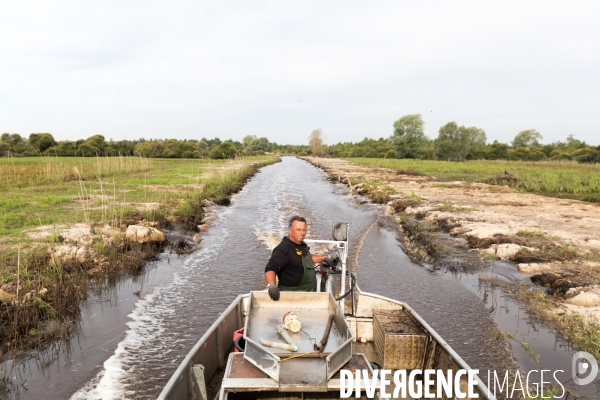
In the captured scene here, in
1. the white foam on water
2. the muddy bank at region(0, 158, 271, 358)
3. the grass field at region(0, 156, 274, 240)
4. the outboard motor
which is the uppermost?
the outboard motor

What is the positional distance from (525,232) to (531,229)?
3.46 ft

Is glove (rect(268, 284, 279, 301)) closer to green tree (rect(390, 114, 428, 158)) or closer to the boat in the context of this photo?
the boat

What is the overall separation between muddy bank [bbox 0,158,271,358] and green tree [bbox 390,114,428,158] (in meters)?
74.8

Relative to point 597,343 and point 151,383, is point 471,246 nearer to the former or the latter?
point 597,343

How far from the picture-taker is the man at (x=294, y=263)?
605cm

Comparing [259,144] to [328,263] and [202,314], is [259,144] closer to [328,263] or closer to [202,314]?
[202,314]

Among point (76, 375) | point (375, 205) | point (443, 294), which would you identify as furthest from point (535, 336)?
point (375, 205)

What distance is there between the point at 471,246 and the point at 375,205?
1043 centimetres

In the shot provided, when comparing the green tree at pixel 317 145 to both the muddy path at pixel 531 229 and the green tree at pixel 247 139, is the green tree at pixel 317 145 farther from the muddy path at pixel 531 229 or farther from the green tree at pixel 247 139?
the muddy path at pixel 531 229

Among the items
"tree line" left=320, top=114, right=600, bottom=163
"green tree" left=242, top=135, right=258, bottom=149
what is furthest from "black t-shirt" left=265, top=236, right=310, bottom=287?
"green tree" left=242, top=135, right=258, bottom=149

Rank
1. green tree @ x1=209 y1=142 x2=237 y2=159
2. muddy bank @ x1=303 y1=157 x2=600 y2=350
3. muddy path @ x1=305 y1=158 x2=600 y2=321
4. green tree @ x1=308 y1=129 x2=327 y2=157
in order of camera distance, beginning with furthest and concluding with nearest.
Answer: green tree @ x1=308 y1=129 x2=327 y2=157 → green tree @ x1=209 y1=142 x2=237 y2=159 → muddy path @ x1=305 y1=158 x2=600 y2=321 → muddy bank @ x1=303 y1=157 x2=600 y2=350

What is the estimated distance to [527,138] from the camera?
106 meters

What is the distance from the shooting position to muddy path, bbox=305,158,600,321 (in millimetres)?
9398

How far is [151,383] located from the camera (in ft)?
20.8
